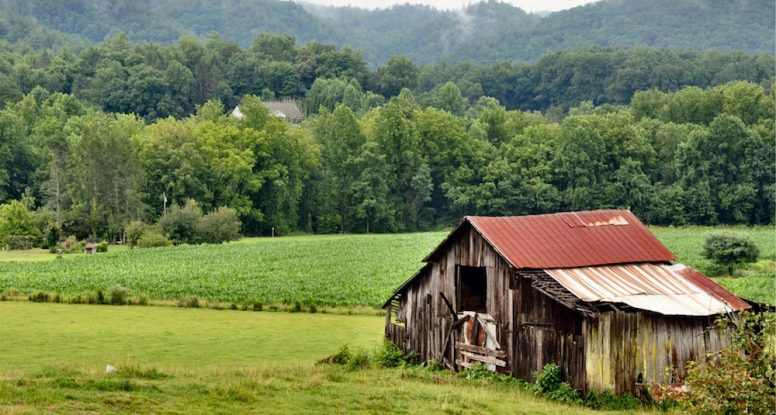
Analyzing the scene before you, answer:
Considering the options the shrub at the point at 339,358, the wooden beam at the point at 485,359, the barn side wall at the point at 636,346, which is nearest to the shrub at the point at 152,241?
the shrub at the point at 339,358

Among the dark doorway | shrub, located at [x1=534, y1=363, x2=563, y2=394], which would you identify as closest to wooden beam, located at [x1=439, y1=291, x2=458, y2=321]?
the dark doorway

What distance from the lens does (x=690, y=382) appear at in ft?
72.7

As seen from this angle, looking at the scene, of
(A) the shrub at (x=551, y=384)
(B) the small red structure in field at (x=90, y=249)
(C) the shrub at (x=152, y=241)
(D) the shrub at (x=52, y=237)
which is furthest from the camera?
(D) the shrub at (x=52, y=237)

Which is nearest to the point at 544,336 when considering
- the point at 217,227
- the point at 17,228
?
the point at 217,227

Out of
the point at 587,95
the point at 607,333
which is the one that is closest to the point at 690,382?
the point at 607,333

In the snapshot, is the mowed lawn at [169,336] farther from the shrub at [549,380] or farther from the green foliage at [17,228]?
the green foliage at [17,228]

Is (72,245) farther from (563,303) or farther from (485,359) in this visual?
(563,303)

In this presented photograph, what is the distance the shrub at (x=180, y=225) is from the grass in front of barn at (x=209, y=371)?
38878 mm

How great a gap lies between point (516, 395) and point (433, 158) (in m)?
90.6

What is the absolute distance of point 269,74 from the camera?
183 metres

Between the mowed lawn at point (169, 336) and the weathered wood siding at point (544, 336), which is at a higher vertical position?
the weathered wood siding at point (544, 336)

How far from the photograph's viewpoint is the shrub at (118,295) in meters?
46.7

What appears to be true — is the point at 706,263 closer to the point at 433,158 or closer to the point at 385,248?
the point at 385,248

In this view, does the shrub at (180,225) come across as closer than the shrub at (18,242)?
No
